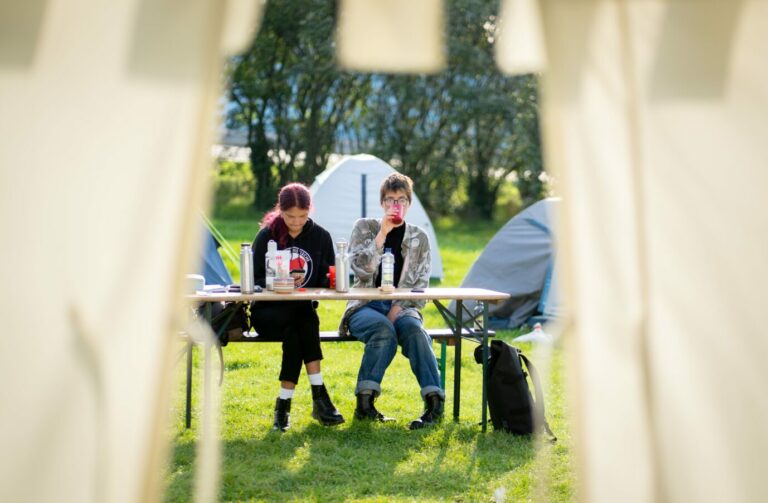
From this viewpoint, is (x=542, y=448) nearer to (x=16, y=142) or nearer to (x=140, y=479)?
(x=140, y=479)

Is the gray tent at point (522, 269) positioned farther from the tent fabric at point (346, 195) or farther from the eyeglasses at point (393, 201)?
the eyeglasses at point (393, 201)

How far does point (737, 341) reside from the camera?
2.30 m

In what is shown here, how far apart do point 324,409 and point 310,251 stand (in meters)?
0.78

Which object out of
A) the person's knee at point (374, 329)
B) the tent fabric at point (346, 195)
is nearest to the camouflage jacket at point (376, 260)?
the person's knee at point (374, 329)

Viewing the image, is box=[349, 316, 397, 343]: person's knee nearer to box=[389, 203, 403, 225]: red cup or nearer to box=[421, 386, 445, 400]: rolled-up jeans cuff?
box=[421, 386, 445, 400]: rolled-up jeans cuff

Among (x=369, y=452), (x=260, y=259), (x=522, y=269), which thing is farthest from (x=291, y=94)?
(x=369, y=452)

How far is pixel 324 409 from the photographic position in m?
4.90

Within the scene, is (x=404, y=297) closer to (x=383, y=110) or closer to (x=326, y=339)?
(x=326, y=339)

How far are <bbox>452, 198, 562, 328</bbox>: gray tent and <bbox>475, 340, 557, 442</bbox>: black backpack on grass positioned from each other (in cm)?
286

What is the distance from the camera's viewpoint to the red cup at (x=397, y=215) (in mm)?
4996

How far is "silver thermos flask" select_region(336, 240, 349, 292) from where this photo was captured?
4.62 meters

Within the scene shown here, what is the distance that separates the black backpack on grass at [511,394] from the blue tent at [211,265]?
2.50 meters

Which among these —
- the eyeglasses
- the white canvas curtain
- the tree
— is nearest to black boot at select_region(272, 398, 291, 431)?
the eyeglasses

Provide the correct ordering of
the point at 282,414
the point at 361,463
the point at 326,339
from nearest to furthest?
the point at 361,463, the point at 282,414, the point at 326,339
